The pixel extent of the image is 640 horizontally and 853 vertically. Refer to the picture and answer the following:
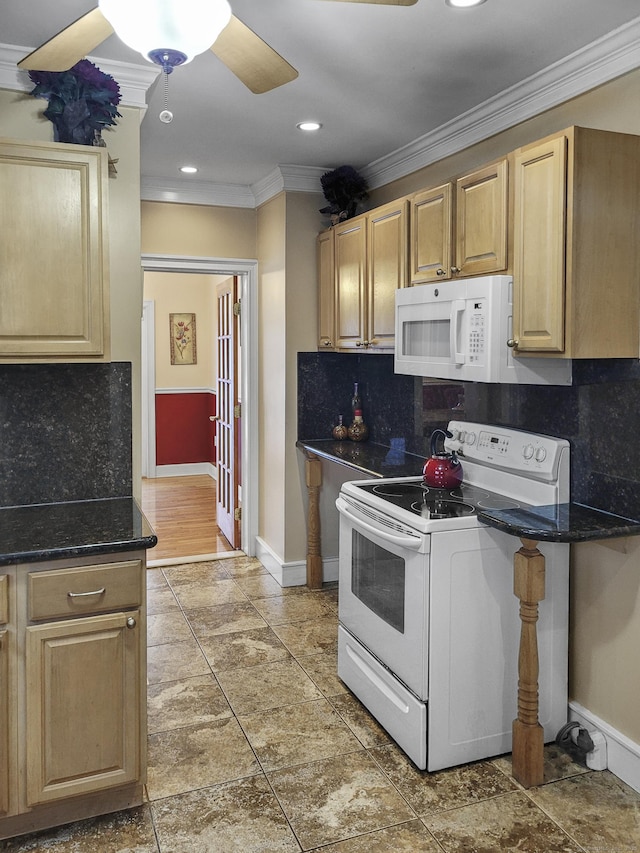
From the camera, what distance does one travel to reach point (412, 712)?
2.54 m

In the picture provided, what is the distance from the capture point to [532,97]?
278cm

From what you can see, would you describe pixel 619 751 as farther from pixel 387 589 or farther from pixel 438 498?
pixel 438 498

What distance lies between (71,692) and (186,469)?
20.2ft

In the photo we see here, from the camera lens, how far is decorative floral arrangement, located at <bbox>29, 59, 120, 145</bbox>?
2.42m

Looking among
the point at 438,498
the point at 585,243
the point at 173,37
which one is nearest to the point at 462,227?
the point at 585,243

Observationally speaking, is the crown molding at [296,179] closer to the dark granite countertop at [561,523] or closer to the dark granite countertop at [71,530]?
the dark granite countertop at [71,530]

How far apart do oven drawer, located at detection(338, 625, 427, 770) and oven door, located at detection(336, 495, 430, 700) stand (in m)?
0.04

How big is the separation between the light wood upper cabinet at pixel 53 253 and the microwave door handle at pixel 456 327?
129 cm

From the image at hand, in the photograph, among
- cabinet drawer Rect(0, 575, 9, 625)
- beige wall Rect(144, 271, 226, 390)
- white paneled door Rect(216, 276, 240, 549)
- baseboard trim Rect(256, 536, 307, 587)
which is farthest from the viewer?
beige wall Rect(144, 271, 226, 390)

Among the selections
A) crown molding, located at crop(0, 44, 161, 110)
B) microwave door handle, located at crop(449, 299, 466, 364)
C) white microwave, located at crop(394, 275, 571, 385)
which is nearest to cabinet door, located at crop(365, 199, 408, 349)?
white microwave, located at crop(394, 275, 571, 385)

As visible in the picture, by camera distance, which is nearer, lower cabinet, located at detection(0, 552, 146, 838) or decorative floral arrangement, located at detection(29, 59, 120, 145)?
lower cabinet, located at detection(0, 552, 146, 838)

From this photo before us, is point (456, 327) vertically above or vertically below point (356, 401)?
above

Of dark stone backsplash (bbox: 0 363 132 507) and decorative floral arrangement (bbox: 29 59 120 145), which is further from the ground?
decorative floral arrangement (bbox: 29 59 120 145)

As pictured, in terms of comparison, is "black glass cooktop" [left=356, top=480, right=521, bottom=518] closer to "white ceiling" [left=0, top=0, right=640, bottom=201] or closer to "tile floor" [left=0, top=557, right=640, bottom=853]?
"tile floor" [left=0, top=557, right=640, bottom=853]
